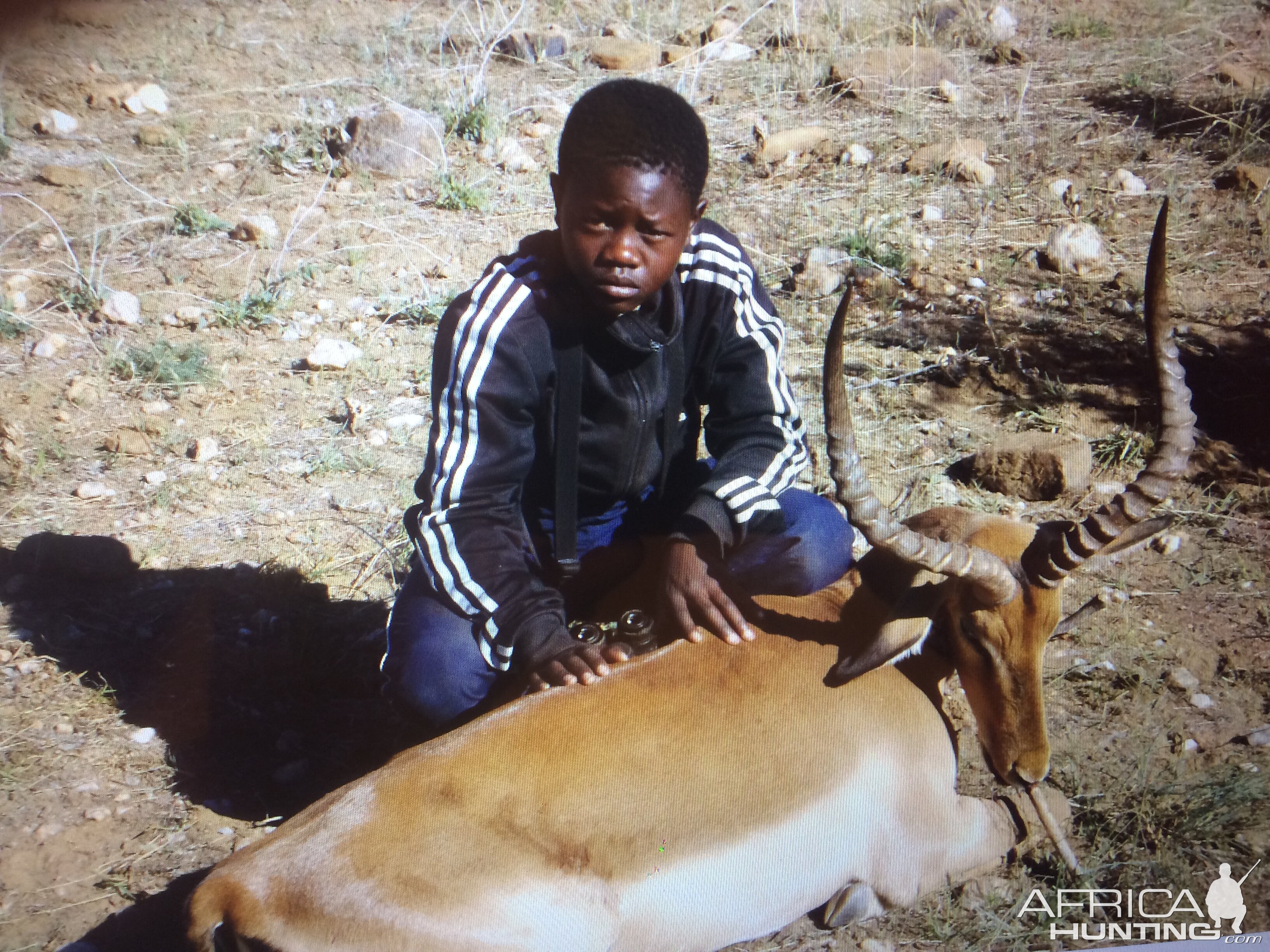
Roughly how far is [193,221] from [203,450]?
39.2 inches

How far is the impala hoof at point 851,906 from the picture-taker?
2023 mm

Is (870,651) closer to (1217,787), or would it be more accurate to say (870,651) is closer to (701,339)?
(701,339)

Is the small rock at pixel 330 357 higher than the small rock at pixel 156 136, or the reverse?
the small rock at pixel 156 136

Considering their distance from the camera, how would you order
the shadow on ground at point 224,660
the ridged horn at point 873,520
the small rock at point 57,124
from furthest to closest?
the small rock at point 57,124
the shadow on ground at point 224,660
the ridged horn at point 873,520

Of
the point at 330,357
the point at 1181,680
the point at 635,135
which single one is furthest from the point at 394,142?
the point at 1181,680

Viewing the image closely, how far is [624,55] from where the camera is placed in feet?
11.4

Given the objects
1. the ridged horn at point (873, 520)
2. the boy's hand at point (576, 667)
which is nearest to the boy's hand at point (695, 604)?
the boy's hand at point (576, 667)

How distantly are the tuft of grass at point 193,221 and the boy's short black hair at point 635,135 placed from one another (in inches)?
89.7

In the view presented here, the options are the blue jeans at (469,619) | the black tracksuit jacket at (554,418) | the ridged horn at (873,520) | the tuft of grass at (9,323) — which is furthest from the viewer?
the tuft of grass at (9,323)

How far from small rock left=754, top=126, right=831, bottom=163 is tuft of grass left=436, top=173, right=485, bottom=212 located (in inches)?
42.7

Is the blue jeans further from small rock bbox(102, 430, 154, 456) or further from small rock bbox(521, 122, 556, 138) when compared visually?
small rock bbox(521, 122, 556, 138)

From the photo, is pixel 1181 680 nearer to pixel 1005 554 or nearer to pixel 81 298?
pixel 1005 554

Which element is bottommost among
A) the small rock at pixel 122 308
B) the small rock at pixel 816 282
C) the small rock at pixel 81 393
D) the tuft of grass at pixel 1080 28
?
the small rock at pixel 81 393

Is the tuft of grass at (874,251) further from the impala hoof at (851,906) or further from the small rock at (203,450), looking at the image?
the impala hoof at (851,906)
